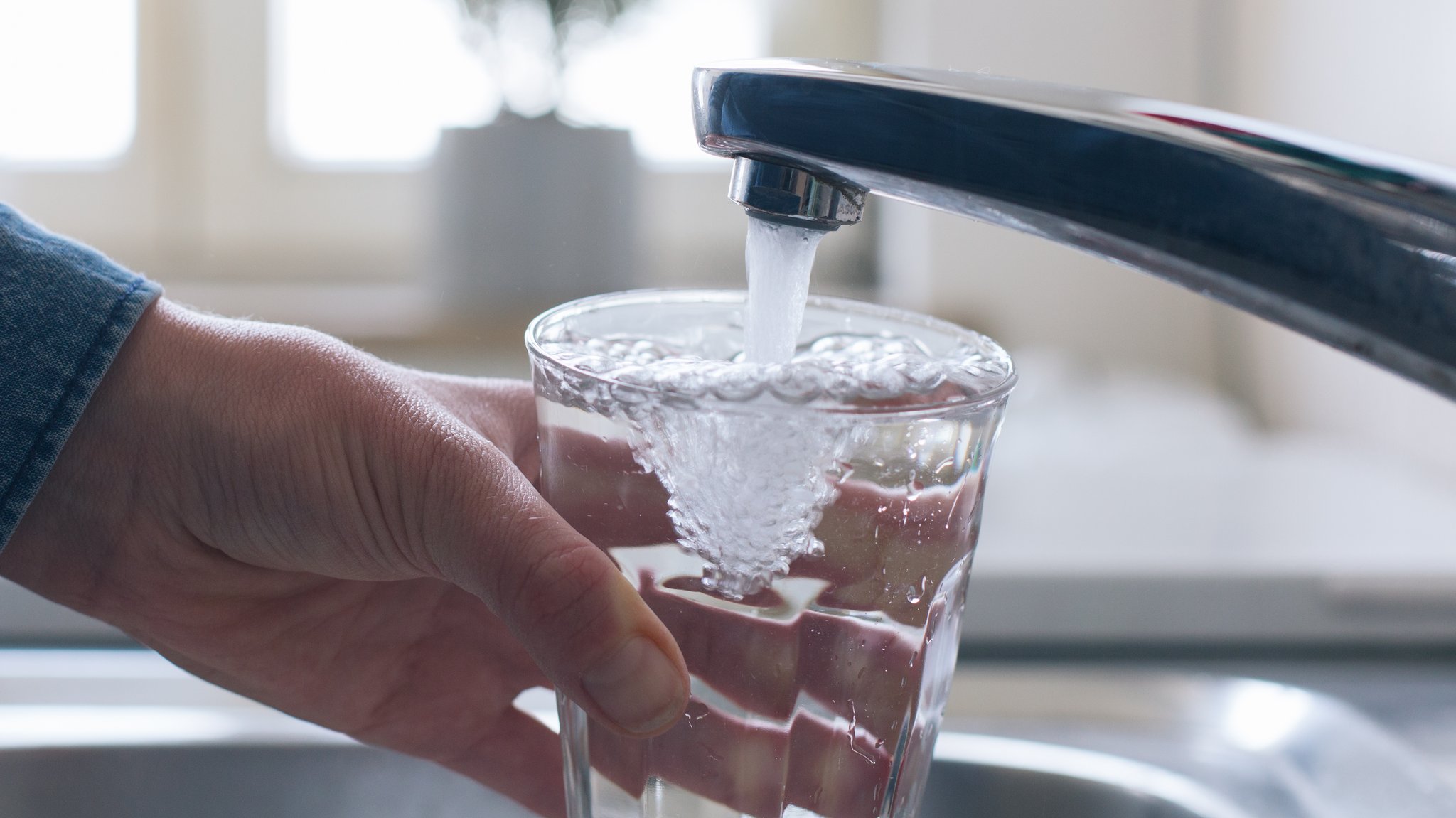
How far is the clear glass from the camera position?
25 cm

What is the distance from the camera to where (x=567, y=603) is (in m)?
0.27

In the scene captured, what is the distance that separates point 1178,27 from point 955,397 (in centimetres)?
109

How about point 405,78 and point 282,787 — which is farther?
point 405,78

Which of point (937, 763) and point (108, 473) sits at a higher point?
point (108, 473)

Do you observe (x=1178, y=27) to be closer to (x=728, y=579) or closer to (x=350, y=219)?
(x=350, y=219)

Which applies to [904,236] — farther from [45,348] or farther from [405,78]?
[45,348]

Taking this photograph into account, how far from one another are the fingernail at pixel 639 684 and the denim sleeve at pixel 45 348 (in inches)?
7.4

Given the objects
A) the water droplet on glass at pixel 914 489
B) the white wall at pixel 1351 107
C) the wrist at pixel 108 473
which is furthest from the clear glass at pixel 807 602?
the white wall at pixel 1351 107

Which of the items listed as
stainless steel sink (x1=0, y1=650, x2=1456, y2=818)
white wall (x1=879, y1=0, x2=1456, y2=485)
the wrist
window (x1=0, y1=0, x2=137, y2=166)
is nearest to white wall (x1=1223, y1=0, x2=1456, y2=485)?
white wall (x1=879, y1=0, x2=1456, y2=485)

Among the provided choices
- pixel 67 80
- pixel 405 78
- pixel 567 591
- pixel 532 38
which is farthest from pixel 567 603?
pixel 67 80

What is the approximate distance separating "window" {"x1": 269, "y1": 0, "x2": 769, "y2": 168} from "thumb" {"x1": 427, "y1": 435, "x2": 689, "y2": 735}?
102 cm

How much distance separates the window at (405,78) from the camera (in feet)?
4.23

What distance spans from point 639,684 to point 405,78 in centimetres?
125

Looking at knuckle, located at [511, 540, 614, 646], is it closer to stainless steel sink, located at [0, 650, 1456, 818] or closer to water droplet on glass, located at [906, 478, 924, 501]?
water droplet on glass, located at [906, 478, 924, 501]
